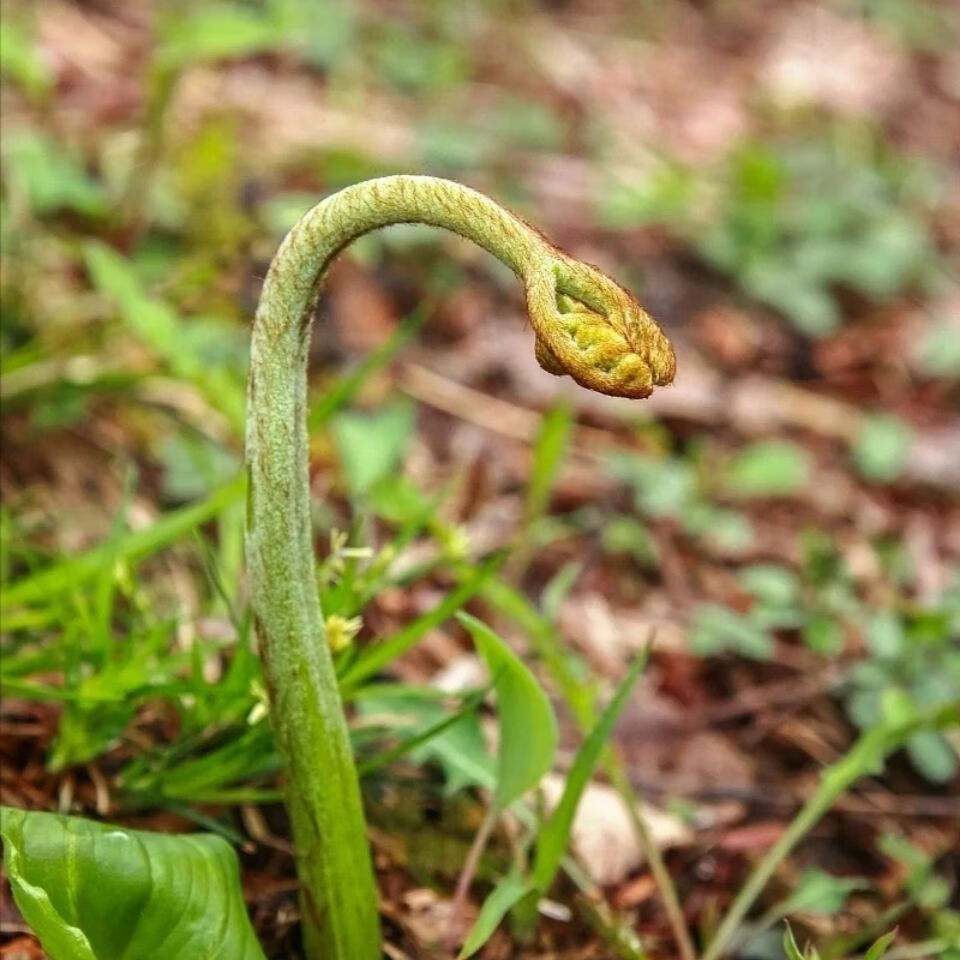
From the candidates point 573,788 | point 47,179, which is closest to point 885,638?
point 573,788

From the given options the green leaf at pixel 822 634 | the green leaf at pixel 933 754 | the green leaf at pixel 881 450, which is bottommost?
the green leaf at pixel 881 450

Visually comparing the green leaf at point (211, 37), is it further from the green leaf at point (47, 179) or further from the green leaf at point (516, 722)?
the green leaf at point (516, 722)

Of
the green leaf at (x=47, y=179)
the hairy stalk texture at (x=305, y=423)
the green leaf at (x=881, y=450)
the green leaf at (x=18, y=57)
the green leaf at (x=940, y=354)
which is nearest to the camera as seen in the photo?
the hairy stalk texture at (x=305, y=423)

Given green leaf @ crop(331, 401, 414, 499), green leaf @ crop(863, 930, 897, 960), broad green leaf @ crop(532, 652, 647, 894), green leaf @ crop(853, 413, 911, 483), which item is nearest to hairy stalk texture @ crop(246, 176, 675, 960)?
broad green leaf @ crop(532, 652, 647, 894)

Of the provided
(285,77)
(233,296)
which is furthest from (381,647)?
(285,77)

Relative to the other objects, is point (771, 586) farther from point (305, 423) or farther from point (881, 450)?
point (305, 423)

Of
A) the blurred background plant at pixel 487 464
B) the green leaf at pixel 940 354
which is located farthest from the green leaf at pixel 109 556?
the green leaf at pixel 940 354
